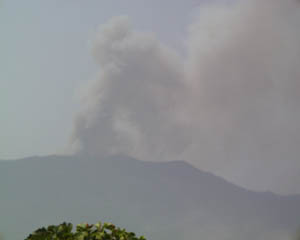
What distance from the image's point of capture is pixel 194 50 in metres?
13.6

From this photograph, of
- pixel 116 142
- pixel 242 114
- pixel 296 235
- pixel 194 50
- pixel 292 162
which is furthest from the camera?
pixel 116 142

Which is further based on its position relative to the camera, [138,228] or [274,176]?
[138,228]

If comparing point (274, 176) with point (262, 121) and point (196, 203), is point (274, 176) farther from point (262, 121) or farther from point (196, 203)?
point (196, 203)

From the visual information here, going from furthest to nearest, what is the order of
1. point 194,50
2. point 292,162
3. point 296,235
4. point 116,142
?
point 116,142
point 194,50
point 292,162
point 296,235

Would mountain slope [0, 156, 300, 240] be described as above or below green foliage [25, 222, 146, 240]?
above

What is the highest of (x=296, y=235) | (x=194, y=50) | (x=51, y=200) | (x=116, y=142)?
(x=194, y=50)

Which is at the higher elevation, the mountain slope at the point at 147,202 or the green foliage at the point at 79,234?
the mountain slope at the point at 147,202

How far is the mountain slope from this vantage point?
11.6 metres

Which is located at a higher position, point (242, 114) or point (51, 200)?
point (242, 114)

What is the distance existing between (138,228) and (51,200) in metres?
2.99

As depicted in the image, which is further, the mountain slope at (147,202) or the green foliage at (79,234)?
the mountain slope at (147,202)

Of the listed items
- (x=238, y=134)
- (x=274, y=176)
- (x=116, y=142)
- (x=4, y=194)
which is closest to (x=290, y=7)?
(x=238, y=134)

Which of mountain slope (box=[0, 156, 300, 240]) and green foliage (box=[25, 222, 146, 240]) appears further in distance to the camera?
mountain slope (box=[0, 156, 300, 240])

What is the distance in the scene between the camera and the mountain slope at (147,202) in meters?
11.6
